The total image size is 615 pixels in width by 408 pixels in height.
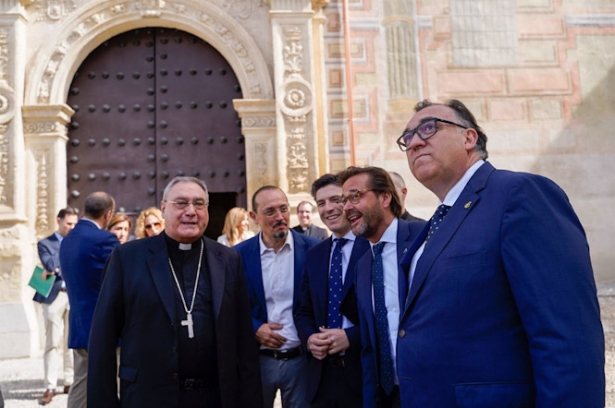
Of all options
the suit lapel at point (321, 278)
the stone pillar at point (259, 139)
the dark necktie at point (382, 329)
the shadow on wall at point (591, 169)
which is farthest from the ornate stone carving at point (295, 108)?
the dark necktie at point (382, 329)

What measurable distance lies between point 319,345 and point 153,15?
6.09 m

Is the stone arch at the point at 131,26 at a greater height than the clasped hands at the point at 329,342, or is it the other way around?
the stone arch at the point at 131,26

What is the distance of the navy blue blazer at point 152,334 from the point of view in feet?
8.14

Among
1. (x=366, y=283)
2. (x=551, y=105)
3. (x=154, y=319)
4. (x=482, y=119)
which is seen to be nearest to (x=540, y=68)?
(x=551, y=105)

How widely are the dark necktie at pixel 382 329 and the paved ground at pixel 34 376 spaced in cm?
260

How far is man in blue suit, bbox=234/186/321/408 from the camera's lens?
3.11 meters

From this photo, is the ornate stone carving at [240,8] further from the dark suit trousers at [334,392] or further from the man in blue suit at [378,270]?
the dark suit trousers at [334,392]

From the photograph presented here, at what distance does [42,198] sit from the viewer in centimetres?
716

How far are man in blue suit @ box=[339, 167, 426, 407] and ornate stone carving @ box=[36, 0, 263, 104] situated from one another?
4.99 meters

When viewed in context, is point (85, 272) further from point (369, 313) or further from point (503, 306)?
point (503, 306)

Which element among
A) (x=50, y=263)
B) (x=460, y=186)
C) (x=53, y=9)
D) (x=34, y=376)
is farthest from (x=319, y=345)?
(x=53, y=9)

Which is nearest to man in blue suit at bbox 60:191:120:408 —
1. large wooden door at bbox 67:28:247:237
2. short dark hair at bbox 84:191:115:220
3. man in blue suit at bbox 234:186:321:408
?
short dark hair at bbox 84:191:115:220

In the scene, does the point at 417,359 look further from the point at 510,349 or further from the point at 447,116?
the point at 447,116

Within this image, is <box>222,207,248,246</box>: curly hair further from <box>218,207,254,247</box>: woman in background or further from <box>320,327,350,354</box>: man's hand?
<box>320,327,350,354</box>: man's hand
